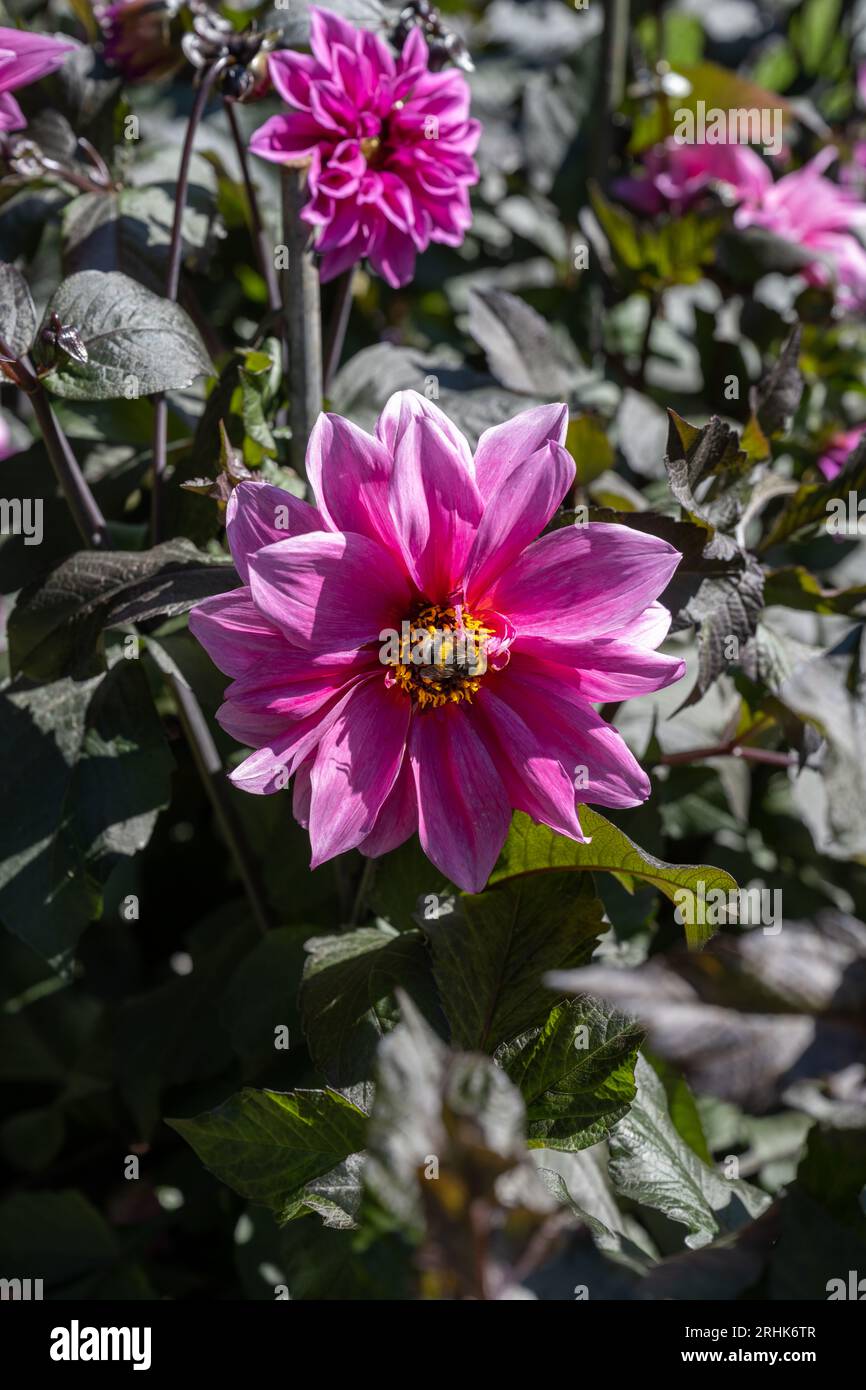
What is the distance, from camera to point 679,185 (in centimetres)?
114

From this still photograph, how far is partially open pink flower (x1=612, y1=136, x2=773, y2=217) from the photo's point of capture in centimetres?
111

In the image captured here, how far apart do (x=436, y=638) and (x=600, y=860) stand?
145 millimetres

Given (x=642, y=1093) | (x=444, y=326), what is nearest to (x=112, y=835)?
(x=642, y=1093)

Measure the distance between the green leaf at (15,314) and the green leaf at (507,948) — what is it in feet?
1.18

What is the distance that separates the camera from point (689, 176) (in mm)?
1149

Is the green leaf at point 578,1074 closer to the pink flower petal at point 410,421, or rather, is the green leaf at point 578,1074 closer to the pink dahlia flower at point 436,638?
the pink dahlia flower at point 436,638

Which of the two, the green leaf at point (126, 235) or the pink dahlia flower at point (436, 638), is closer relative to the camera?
the pink dahlia flower at point (436, 638)

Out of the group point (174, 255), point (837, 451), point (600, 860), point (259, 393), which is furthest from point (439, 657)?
point (837, 451)

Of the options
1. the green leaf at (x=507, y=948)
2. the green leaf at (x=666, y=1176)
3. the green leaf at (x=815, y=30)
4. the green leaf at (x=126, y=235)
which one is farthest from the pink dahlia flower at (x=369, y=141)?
the green leaf at (x=815, y=30)

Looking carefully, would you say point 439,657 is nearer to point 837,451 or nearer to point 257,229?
point 257,229

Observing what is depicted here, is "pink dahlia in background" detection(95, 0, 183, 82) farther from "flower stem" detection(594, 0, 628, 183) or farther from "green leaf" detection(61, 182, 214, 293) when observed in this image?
"flower stem" detection(594, 0, 628, 183)

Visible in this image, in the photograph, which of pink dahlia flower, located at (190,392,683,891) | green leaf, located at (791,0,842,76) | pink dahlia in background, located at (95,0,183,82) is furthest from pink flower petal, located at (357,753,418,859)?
green leaf, located at (791,0,842,76)

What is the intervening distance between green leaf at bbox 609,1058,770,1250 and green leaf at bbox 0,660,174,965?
32cm

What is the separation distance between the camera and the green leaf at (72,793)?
717 millimetres
